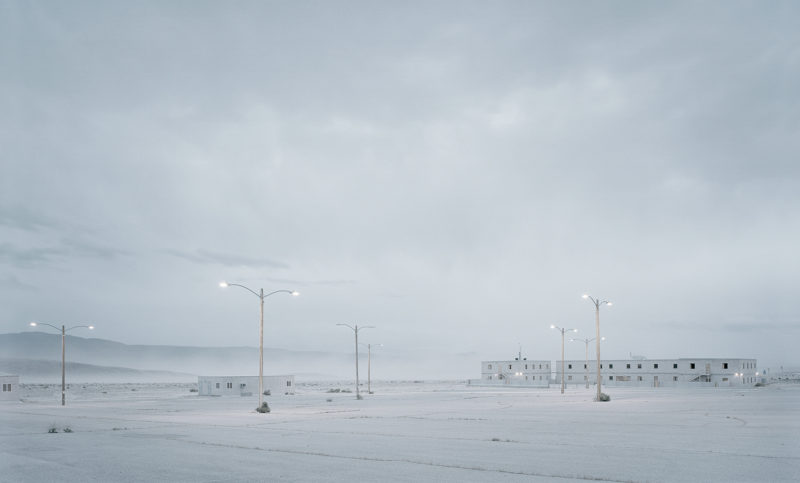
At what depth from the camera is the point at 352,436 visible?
26.7 meters

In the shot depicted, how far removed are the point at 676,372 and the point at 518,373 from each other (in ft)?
107

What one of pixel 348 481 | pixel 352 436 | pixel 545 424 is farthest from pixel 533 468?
pixel 545 424

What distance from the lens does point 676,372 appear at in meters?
122

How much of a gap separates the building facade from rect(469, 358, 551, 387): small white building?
12.9m

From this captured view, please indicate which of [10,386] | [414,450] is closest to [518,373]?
[10,386]

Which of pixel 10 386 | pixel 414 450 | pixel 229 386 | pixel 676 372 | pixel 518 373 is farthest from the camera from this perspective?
pixel 518 373

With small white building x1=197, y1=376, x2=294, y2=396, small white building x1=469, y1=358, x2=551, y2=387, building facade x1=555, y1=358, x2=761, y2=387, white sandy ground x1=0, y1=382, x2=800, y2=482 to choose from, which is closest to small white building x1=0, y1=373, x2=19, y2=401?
small white building x1=197, y1=376, x2=294, y2=396

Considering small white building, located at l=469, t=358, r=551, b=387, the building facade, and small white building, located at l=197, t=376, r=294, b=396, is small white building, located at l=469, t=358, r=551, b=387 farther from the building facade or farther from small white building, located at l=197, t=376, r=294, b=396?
small white building, located at l=197, t=376, r=294, b=396

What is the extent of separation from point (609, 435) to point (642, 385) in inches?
4080

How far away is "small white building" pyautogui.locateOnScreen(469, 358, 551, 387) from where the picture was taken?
14062 cm

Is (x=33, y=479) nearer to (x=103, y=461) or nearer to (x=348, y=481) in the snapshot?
(x=103, y=461)

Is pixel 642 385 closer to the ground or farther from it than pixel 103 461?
closer to the ground

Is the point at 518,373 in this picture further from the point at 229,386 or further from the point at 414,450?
the point at 414,450

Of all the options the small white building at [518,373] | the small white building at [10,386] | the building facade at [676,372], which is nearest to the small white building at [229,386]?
the small white building at [10,386]
